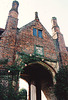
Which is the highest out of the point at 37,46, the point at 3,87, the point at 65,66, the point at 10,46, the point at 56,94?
the point at 37,46

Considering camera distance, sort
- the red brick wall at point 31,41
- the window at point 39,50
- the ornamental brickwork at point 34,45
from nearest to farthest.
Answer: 1. the ornamental brickwork at point 34,45
2. the red brick wall at point 31,41
3. the window at point 39,50

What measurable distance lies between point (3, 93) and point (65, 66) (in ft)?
18.6

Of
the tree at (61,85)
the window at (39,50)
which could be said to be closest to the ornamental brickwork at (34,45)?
the window at (39,50)

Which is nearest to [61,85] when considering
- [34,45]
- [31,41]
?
[34,45]

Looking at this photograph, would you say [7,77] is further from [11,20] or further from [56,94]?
[11,20]

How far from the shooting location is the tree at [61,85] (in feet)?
23.0

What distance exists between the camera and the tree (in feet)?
23.0

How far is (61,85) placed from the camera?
23.6ft

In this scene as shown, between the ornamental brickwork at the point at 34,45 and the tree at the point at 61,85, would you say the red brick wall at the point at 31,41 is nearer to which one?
the ornamental brickwork at the point at 34,45

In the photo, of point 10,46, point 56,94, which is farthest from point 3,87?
point 56,94

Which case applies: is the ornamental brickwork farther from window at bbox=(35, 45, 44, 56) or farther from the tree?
the tree

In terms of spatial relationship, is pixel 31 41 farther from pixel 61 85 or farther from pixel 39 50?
pixel 61 85

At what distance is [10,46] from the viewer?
7.25 m

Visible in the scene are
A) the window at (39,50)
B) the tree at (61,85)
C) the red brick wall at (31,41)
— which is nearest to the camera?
the tree at (61,85)
